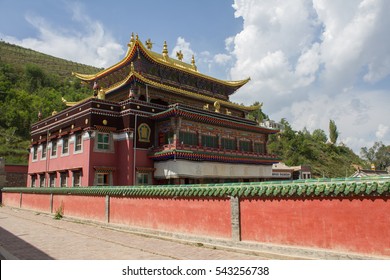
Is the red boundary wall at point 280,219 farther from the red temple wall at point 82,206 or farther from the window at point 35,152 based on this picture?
the window at point 35,152

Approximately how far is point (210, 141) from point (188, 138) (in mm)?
3052

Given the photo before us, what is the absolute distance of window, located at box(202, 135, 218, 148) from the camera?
31170 mm

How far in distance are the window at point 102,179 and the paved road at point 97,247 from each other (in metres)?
8.89

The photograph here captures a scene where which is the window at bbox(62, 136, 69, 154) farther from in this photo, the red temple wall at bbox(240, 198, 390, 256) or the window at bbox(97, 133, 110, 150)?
the red temple wall at bbox(240, 198, 390, 256)

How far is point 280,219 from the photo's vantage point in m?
11.4

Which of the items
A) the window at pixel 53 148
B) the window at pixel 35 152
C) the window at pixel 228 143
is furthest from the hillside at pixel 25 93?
the window at pixel 228 143

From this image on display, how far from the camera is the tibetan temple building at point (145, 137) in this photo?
1088 inches

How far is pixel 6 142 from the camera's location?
62.1 meters

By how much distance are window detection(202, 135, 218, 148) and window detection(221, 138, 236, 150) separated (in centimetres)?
109

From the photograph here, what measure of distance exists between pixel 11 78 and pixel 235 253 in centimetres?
10310

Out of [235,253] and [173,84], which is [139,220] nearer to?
[235,253]

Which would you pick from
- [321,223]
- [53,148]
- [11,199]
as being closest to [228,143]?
[53,148]

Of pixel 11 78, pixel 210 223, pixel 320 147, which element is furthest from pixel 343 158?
pixel 11 78

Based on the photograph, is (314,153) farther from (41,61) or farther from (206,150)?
(41,61)
